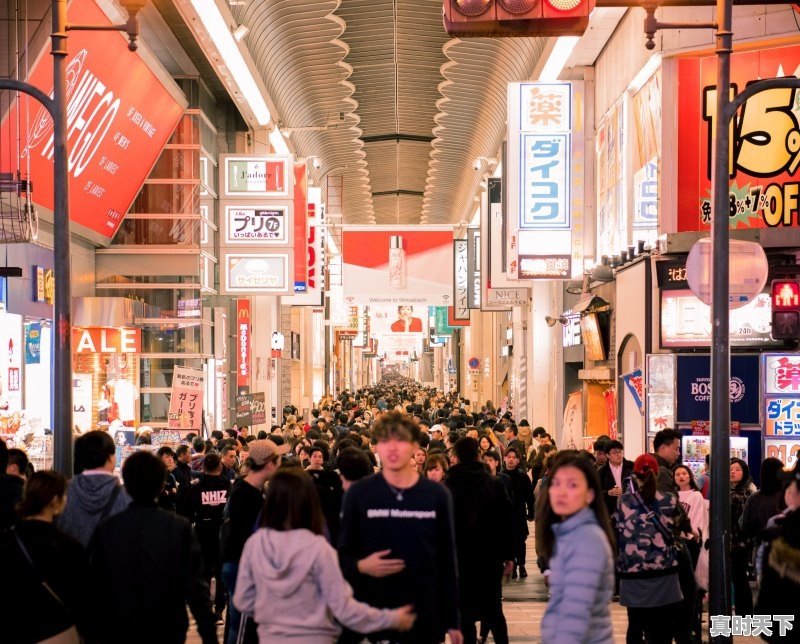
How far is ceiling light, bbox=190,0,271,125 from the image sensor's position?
1670 centimetres

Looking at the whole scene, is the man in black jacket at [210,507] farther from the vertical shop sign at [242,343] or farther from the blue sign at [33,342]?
the vertical shop sign at [242,343]

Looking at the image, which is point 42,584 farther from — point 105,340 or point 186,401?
point 105,340

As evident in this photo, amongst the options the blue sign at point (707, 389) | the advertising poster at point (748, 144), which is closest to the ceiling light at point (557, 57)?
the advertising poster at point (748, 144)

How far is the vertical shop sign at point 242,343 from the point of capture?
2997 centimetres

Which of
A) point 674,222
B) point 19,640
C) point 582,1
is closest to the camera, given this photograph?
point 19,640

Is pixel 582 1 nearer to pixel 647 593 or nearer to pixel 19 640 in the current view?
pixel 647 593

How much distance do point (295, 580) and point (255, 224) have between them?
19099 millimetres

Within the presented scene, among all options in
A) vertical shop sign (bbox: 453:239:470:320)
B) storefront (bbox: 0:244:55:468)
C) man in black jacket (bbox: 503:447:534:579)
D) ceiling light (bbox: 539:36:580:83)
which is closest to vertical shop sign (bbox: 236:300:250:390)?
vertical shop sign (bbox: 453:239:470:320)

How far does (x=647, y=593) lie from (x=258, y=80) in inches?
693

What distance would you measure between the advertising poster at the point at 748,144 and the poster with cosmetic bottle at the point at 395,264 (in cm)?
1570

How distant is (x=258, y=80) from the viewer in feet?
75.5

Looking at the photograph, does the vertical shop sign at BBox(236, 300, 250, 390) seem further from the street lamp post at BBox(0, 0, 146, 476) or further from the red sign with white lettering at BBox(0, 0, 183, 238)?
Answer: the street lamp post at BBox(0, 0, 146, 476)

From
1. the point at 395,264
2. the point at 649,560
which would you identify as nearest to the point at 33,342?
the point at 649,560

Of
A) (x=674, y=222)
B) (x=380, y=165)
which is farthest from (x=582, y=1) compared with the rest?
(x=380, y=165)
